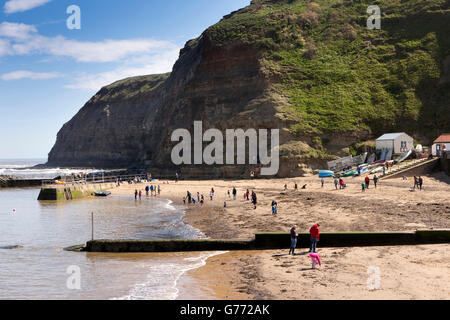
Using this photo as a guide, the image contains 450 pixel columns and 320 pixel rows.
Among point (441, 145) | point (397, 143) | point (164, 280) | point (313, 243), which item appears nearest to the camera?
point (164, 280)

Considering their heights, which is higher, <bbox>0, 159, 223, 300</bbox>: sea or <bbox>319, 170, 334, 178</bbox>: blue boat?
<bbox>319, 170, 334, 178</bbox>: blue boat

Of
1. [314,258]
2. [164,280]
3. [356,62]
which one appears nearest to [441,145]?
[356,62]

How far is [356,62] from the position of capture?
77.9 metres

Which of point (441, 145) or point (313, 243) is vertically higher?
point (441, 145)

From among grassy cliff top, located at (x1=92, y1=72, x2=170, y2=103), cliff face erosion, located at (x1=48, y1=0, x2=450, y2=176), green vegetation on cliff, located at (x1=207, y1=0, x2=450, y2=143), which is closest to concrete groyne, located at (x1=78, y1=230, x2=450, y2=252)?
cliff face erosion, located at (x1=48, y1=0, x2=450, y2=176)

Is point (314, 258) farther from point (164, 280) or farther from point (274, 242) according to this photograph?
point (164, 280)

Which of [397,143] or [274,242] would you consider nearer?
[274,242]

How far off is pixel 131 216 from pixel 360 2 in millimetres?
81455

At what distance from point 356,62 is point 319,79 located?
8.93m

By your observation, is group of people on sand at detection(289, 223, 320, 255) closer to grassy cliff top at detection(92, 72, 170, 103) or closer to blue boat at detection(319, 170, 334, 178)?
blue boat at detection(319, 170, 334, 178)

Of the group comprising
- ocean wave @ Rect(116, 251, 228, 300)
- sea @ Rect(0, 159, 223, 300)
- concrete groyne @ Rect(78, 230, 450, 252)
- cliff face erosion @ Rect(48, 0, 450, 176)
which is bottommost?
sea @ Rect(0, 159, 223, 300)

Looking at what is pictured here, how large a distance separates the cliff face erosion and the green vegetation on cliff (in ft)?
0.62

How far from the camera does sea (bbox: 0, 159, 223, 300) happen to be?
14.7 m

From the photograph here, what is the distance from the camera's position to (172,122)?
8506cm
